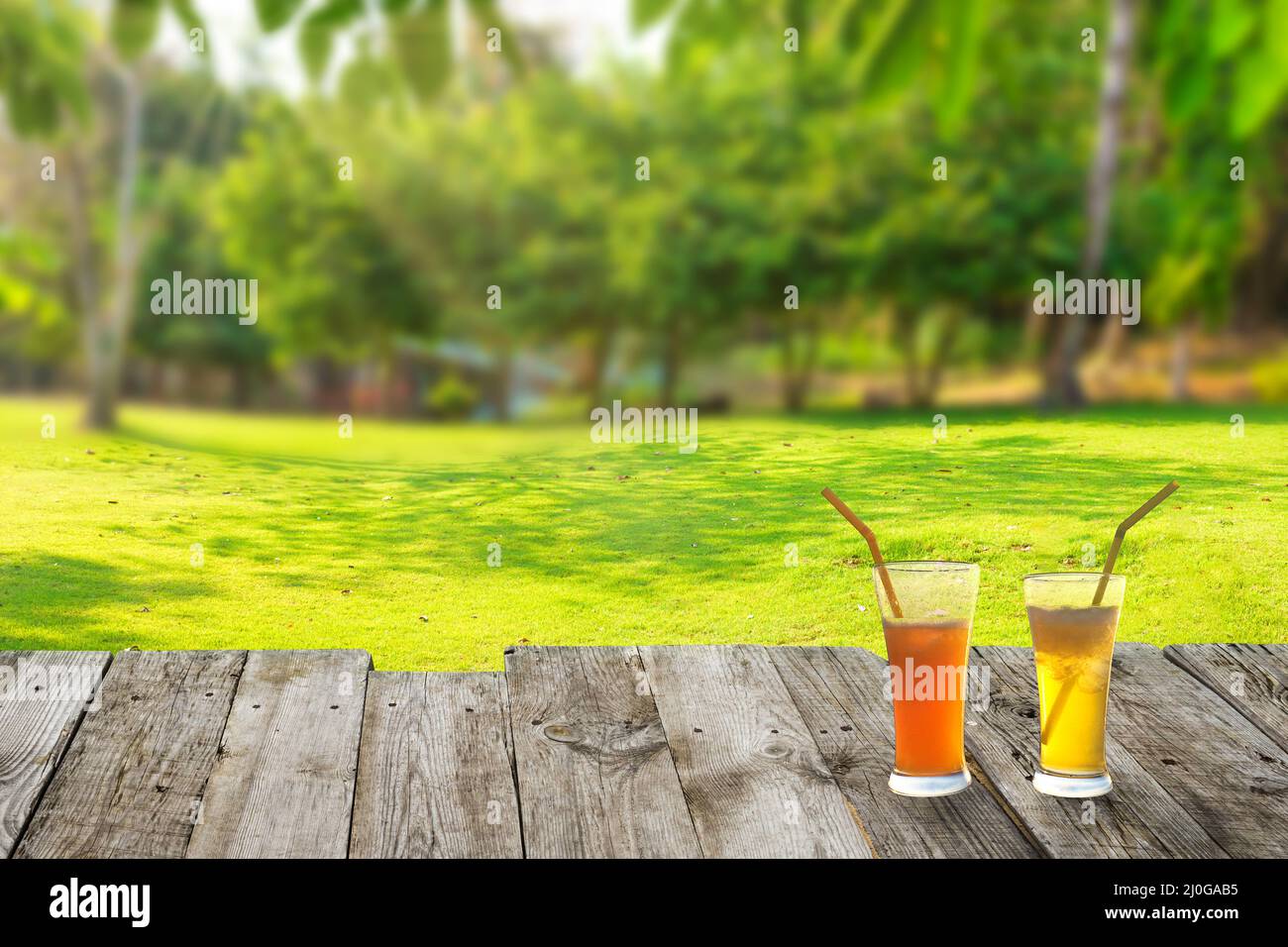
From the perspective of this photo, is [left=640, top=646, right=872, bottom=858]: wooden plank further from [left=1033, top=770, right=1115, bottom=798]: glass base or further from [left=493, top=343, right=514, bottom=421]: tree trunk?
[left=493, top=343, right=514, bottom=421]: tree trunk

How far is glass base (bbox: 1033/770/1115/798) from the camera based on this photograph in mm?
1664

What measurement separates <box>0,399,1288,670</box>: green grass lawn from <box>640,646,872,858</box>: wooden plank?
53cm

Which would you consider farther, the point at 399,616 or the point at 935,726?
the point at 399,616

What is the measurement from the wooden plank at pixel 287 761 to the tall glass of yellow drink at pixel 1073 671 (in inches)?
33.3

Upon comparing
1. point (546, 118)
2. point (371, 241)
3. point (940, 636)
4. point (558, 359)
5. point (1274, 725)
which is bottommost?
point (1274, 725)

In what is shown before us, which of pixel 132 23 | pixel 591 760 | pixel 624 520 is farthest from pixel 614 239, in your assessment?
pixel 591 760

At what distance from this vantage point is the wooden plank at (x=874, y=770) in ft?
4.99

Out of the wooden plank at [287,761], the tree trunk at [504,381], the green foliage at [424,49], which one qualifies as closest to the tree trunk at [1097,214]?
the tree trunk at [504,381]

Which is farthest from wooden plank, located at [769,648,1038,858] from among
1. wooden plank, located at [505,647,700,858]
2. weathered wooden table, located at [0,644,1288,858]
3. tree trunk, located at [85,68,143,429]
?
tree trunk, located at [85,68,143,429]

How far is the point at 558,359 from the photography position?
9.42 ft
